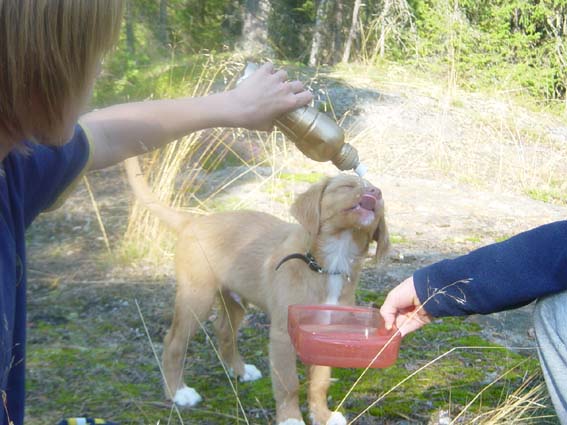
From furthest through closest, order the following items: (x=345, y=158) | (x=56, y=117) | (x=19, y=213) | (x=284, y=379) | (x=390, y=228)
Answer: (x=390, y=228) < (x=284, y=379) < (x=345, y=158) < (x=19, y=213) < (x=56, y=117)

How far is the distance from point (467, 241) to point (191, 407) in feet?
8.92

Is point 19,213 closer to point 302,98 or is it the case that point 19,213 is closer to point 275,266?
point 302,98

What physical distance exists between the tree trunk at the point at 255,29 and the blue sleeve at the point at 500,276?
12.6 metres

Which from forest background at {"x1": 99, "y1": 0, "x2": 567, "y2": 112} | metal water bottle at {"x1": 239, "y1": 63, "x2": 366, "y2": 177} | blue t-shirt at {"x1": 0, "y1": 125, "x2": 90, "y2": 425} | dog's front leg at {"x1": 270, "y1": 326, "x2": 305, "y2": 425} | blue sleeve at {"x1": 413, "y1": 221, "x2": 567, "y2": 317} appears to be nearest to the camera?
blue t-shirt at {"x1": 0, "y1": 125, "x2": 90, "y2": 425}

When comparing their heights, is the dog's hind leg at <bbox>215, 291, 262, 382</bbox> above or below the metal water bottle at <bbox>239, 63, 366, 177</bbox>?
below

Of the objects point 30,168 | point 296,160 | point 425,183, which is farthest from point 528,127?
point 30,168

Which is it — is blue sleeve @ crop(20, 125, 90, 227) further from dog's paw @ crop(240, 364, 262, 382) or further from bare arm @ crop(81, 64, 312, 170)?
dog's paw @ crop(240, 364, 262, 382)

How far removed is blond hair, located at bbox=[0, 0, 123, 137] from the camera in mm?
1286

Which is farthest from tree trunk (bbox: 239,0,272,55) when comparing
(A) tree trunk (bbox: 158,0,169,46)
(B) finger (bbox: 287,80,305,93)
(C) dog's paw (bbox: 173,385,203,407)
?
(B) finger (bbox: 287,80,305,93)

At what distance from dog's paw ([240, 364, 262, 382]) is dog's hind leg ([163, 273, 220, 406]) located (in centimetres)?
33

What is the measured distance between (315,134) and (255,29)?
12921mm

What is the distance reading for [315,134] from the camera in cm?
229

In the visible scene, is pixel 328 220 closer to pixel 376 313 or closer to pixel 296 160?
pixel 376 313

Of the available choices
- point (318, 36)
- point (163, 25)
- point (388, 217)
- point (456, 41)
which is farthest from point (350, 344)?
point (318, 36)
